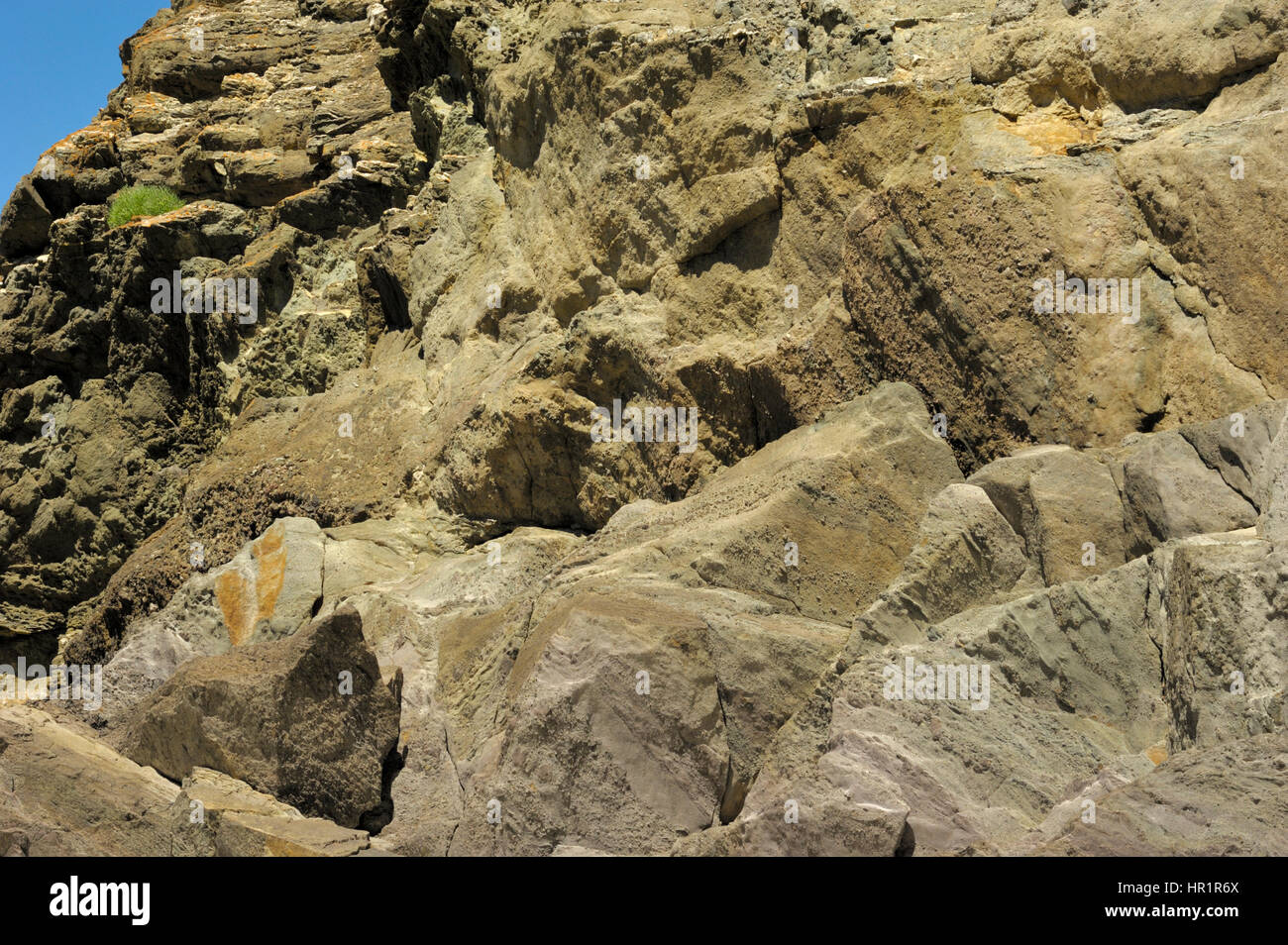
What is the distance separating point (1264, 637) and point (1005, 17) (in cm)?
386

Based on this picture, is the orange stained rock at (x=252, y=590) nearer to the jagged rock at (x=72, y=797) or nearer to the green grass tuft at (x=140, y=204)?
the jagged rock at (x=72, y=797)

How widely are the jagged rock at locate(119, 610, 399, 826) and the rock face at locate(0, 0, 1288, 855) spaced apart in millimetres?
18

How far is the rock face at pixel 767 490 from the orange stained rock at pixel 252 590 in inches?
1.7

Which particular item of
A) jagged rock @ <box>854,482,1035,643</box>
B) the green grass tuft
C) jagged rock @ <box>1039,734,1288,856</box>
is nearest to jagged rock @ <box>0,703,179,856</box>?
jagged rock @ <box>854,482,1035,643</box>

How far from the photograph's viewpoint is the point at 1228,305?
625cm

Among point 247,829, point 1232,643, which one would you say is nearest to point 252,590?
point 247,829

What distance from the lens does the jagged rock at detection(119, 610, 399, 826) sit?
6.15 meters

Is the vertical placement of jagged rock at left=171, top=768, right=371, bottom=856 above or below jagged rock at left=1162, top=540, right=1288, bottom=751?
below

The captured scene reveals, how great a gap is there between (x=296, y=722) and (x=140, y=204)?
830 centimetres

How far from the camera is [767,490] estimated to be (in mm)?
6688

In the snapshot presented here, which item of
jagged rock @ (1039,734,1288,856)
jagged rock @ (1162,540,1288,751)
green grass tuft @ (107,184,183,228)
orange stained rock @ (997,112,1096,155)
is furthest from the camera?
green grass tuft @ (107,184,183,228)

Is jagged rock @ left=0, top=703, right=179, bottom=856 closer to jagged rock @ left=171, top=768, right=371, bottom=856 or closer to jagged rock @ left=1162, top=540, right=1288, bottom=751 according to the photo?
jagged rock @ left=171, top=768, right=371, bottom=856

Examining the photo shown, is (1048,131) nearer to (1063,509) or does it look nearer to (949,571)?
(1063,509)

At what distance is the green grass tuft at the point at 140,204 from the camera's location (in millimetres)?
13062
